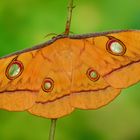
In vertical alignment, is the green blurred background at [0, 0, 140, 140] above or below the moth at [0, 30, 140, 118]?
above

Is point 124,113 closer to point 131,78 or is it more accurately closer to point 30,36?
point 30,36

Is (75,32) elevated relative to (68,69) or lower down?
elevated

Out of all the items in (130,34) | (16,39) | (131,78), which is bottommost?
(131,78)

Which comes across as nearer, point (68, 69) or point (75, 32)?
point (68, 69)

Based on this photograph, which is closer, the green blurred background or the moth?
the moth

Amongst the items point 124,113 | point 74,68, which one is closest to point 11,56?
point 74,68
